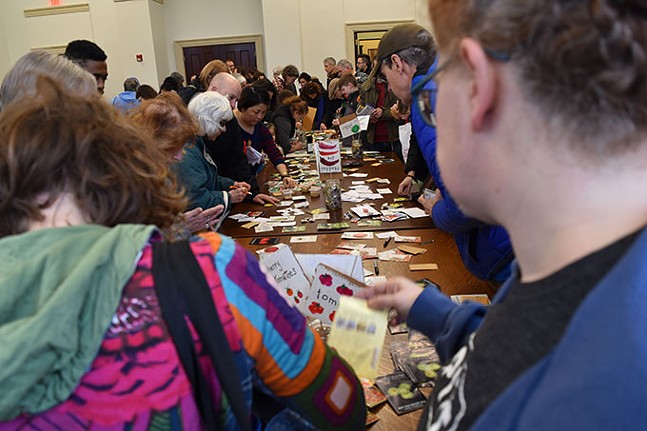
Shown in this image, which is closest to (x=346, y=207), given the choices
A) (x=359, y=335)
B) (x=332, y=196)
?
(x=332, y=196)

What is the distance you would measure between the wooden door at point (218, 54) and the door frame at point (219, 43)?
7 cm

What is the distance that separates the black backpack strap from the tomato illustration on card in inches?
22.5

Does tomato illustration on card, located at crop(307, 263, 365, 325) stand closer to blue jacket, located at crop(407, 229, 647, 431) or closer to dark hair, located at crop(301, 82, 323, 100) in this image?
blue jacket, located at crop(407, 229, 647, 431)

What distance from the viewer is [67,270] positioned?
60 centimetres

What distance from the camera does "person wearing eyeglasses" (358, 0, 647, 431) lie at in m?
0.42

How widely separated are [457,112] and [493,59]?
0.08 meters

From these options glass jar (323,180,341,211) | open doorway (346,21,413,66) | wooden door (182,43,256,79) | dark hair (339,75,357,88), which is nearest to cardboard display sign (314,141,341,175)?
glass jar (323,180,341,211)

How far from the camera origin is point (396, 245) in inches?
82.0

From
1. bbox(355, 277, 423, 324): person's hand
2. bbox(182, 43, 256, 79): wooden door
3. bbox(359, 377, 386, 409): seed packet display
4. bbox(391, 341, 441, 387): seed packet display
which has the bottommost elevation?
bbox(359, 377, 386, 409): seed packet display

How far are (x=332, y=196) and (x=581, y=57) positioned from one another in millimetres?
2290

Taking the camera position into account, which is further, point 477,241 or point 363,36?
point 363,36

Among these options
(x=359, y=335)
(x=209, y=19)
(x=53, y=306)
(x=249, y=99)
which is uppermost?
(x=209, y=19)

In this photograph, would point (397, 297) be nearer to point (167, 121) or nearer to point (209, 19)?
point (167, 121)

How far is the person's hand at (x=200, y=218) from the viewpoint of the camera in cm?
222
